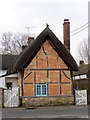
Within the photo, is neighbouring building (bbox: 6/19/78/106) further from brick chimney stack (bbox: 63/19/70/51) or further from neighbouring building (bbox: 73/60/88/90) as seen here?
neighbouring building (bbox: 73/60/88/90)

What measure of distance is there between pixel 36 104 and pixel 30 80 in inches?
87.8

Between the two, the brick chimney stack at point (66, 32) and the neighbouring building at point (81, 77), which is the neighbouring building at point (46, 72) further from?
the neighbouring building at point (81, 77)

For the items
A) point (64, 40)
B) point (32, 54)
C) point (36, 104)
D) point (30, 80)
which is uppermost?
point (64, 40)

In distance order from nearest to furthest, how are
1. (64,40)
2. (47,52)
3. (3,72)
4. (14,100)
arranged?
1. (14,100)
2. (47,52)
3. (64,40)
4. (3,72)

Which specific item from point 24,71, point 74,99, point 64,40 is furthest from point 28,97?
point 64,40

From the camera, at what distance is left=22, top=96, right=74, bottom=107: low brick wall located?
24.8 meters

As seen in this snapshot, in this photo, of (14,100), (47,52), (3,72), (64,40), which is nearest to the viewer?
(14,100)

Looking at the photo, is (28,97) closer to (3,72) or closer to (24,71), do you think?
(24,71)

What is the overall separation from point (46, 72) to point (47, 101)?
2.67 metres

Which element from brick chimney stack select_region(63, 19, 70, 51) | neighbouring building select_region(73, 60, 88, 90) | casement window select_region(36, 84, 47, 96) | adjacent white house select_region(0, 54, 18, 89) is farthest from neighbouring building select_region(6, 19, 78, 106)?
neighbouring building select_region(73, 60, 88, 90)

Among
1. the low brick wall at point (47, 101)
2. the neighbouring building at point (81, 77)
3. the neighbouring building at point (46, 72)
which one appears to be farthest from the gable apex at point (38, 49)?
the neighbouring building at point (81, 77)

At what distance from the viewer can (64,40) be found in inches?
1240

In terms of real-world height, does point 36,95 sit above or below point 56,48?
below

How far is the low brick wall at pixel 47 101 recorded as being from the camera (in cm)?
2477
